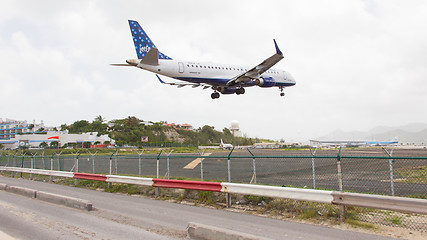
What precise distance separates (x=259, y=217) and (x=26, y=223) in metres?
6.24

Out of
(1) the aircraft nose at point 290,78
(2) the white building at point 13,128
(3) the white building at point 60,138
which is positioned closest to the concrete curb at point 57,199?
(1) the aircraft nose at point 290,78

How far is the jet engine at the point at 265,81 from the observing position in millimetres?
31127

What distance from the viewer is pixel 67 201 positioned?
35.6 ft

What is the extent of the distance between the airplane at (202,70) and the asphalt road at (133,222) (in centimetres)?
1826

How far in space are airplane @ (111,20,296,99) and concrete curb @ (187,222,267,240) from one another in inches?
859

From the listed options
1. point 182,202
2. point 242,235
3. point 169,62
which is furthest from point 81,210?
point 169,62

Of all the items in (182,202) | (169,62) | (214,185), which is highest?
(169,62)

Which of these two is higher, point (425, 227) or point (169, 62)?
point (169, 62)

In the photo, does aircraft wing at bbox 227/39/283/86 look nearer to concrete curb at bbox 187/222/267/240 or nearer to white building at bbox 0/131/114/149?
concrete curb at bbox 187/222/267/240

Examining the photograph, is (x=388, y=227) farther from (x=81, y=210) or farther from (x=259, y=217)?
(x=81, y=210)

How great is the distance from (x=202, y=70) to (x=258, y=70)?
5.34 meters

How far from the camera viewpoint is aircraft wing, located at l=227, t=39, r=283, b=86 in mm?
26783

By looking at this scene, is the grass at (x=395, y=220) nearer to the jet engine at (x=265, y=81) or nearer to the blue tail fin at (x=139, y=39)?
the jet engine at (x=265, y=81)

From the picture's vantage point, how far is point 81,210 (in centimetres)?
1011
